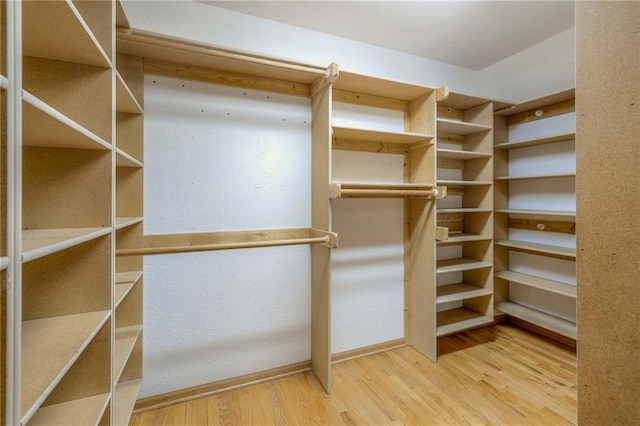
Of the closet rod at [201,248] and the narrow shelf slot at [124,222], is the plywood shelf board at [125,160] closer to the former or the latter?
the narrow shelf slot at [124,222]

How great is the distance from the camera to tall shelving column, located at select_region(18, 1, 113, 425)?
909 millimetres

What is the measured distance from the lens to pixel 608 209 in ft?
2.31

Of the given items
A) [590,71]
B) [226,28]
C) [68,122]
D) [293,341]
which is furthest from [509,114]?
[68,122]

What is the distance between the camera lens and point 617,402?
687mm

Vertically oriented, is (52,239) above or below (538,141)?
below

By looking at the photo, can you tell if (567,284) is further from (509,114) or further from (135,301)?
(135,301)

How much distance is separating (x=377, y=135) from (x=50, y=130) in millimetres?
1823

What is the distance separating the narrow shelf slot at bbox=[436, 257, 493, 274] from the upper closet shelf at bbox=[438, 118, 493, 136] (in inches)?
48.1

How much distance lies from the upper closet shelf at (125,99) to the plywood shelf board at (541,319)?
11.1 ft

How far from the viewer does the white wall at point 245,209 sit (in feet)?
5.76

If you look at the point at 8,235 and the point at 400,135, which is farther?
the point at 400,135

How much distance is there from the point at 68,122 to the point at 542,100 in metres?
3.17

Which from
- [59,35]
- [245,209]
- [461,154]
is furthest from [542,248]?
[59,35]

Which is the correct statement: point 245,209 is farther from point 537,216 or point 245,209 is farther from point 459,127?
point 537,216
